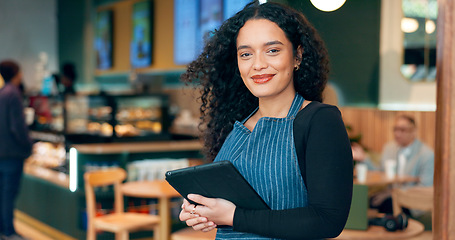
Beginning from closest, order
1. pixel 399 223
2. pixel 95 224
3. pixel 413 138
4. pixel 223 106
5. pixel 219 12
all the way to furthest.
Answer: pixel 223 106, pixel 399 223, pixel 95 224, pixel 413 138, pixel 219 12

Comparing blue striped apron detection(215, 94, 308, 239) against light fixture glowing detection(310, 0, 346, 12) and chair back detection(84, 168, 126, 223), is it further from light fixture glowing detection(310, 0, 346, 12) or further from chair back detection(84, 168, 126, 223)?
chair back detection(84, 168, 126, 223)

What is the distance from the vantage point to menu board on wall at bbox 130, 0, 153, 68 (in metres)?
8.81

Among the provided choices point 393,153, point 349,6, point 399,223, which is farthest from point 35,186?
point 349,6

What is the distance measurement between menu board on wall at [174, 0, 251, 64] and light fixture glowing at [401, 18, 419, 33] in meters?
2.22

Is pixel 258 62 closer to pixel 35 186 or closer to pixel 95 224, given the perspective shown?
pixel 95 224

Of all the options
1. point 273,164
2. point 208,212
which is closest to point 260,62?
point 273,164

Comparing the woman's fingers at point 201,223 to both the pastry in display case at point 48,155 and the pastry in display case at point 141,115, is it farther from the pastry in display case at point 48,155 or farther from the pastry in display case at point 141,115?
the pastry in display case at point 48,155

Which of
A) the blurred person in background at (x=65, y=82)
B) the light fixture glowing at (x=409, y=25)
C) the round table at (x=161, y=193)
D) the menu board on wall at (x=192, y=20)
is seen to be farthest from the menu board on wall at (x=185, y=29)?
the round table at (x=161, y=193)

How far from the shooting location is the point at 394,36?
6.73 meters

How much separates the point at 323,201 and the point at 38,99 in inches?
239

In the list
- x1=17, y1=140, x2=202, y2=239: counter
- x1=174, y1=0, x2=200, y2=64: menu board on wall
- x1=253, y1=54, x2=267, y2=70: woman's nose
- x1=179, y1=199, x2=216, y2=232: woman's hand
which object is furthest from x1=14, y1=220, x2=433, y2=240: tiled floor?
x1=253, y1=54, x2=267, y2=70: woman's nose

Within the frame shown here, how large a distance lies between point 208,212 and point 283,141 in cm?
27

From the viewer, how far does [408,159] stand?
17.1 ft

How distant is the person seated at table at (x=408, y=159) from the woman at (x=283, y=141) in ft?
12.1
